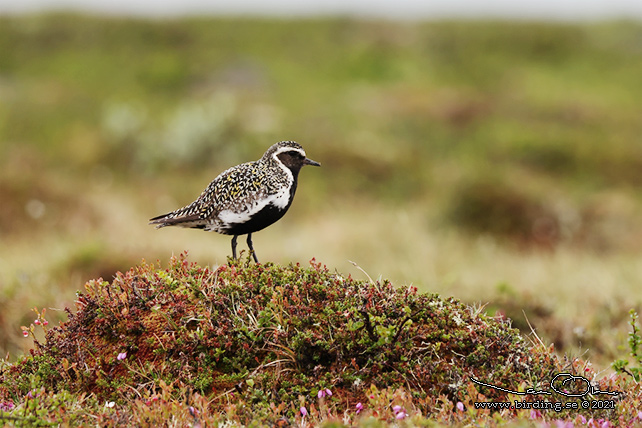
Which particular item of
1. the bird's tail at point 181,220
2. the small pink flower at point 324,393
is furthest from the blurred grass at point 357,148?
the small pink flower at point 324,393

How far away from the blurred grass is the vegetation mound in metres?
3.04

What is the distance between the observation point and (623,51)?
4041cm

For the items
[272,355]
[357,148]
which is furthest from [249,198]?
[357,148]

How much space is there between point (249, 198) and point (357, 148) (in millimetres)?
17024

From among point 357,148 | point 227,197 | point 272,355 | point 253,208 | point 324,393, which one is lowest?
point 324,393

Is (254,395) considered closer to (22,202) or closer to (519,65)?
(22,202)

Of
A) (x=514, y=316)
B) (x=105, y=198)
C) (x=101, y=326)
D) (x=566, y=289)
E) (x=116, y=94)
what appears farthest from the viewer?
(x=116, y=94)

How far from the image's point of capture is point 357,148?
2230cm

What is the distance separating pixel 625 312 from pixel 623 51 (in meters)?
35.7

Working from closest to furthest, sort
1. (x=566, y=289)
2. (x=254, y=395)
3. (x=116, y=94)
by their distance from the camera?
(x=254, y=395) < (x=566, y=289) < (x=116, y=94)

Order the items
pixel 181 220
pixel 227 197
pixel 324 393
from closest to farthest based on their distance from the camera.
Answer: pixel 324 393, pixel 227 197, pixel 181 220

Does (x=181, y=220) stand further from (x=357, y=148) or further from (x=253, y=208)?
(x=357, y=148)

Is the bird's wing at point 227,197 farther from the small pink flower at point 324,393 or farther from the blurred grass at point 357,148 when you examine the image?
the blurred grass at point 357,148

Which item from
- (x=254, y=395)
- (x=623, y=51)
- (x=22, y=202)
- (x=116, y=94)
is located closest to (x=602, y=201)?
(x=22, y=202)
